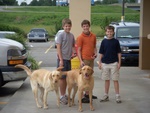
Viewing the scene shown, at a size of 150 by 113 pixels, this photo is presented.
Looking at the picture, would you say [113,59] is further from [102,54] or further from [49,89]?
[49,89]

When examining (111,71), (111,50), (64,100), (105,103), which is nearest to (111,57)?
(111,50)

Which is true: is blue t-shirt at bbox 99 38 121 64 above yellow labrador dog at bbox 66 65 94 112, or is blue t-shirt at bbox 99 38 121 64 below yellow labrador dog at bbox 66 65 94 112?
above

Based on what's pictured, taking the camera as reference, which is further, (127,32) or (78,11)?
(127,32)

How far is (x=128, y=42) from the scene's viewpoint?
1545cm

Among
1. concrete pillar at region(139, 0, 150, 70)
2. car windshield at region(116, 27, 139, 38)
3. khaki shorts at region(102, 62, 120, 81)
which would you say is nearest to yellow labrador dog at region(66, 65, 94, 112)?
khaki shorts at region(102, 62, 120, 81)

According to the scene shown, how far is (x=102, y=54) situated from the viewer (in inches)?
322

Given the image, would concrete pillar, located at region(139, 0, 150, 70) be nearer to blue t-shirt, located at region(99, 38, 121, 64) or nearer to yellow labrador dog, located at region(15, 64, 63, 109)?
blue t-shirt, located at region(99, 38, 121, 64)

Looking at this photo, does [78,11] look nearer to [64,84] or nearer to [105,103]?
[64,84]

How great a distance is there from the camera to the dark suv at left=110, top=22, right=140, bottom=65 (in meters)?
15.2

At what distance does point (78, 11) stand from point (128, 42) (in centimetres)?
419

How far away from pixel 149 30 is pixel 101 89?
4.92 metres

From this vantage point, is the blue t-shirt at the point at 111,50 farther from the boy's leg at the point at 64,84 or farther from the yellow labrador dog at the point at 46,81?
the yellow labrador dog at the point at 46,81

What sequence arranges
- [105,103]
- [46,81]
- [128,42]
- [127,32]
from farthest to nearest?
[127,32] → [128,42] → [105,103] → [46,81]

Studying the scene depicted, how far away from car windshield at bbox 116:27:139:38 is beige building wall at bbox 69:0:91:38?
4538 mm
